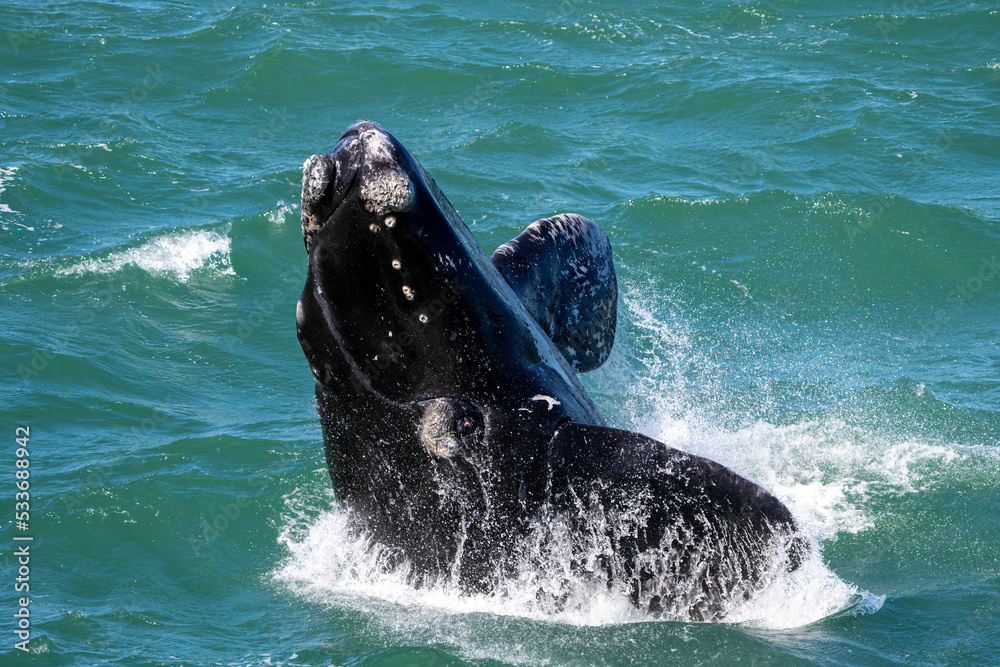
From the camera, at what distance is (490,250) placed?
18.2 metres

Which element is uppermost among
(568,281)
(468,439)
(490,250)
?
(568,281)

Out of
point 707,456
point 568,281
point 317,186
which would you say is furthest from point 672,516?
point 707,456

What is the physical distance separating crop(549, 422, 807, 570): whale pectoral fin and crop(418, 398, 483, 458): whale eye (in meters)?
0.61

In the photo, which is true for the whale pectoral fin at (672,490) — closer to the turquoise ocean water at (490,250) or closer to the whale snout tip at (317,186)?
the turquoise ocean water at (490,250)

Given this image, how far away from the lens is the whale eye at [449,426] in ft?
25.4

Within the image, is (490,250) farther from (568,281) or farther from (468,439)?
(468,439)

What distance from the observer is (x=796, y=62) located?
25.9 meters

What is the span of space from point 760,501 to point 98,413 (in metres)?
9.50

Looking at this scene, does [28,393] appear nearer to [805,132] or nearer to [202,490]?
[202,490]

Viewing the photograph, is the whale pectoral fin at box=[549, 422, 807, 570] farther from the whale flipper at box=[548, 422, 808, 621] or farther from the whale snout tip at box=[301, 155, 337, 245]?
the whale snout tip at box=[301, 155, 337, 245]

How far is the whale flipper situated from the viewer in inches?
282

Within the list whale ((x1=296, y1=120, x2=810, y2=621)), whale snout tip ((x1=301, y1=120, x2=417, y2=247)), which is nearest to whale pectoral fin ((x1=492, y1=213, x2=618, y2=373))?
whale ((x1=296, y1=120, x2=810, y2=621))

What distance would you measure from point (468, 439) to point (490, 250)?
10617 millimetres

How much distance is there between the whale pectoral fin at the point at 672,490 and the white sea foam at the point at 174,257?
11.6m
